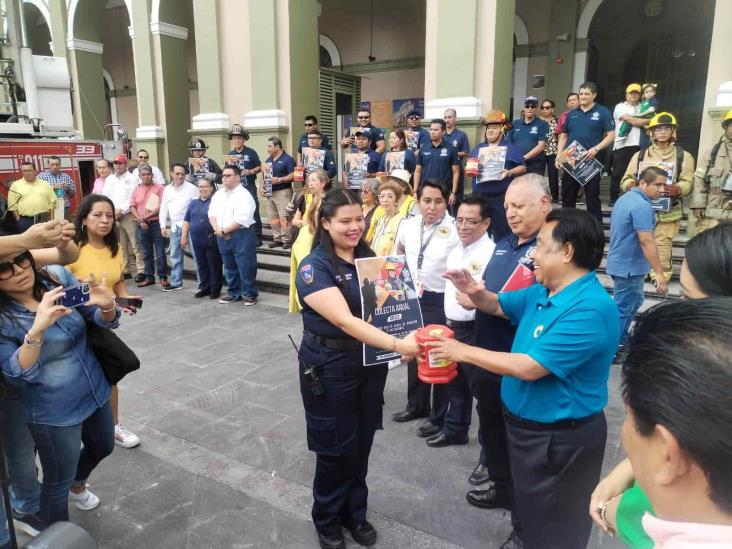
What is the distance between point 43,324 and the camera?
215cm

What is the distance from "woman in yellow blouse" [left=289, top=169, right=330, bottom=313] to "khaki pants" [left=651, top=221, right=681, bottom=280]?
3.80 m

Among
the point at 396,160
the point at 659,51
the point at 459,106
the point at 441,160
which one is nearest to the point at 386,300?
the point at 441,160

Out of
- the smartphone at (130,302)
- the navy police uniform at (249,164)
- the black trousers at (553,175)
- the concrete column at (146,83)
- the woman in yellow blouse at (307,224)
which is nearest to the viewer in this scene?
the smartphone at (130,302)

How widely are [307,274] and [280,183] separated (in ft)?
21.6

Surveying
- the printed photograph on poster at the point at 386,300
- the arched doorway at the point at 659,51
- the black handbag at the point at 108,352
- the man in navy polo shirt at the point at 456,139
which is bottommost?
the black handbag at the point at 108,352

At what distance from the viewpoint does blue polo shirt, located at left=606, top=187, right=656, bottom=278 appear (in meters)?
4.68

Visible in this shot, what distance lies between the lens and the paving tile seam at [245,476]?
2941 mm

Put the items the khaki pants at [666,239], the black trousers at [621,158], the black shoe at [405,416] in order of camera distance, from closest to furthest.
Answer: the black shoe at [405,416], the khaki pants at [666,239], the black trousers at [621,158]

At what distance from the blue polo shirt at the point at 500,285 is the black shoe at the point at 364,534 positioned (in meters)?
1.18

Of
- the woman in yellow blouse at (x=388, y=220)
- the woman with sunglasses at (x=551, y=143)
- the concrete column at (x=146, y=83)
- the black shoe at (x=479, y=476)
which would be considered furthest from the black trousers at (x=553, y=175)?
the concrete column at (x=146, y=83)

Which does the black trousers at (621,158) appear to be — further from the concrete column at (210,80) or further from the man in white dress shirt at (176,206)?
the concrete column at (210,80)

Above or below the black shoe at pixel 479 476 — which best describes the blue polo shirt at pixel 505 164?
above

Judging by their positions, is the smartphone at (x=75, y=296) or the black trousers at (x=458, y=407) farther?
the black trousers at (x=458, y=407)

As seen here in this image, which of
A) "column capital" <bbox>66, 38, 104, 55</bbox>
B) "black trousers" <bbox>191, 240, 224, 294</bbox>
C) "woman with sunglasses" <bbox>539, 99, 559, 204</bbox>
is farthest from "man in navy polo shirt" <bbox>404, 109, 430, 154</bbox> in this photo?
"column capital" <bbox>66, 38, 104, 55</bbox>
